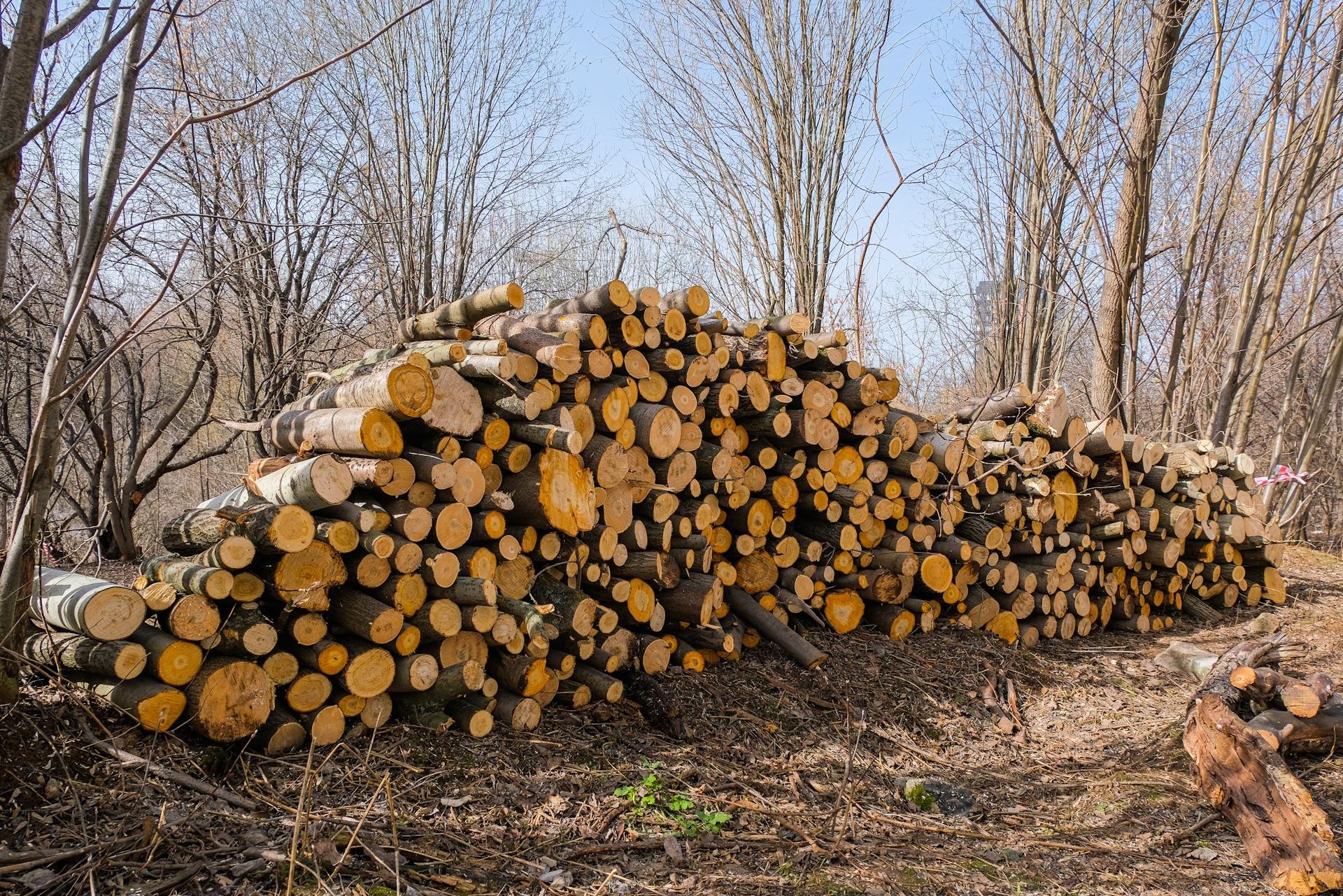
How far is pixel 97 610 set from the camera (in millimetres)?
2801

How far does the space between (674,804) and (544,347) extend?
2142 millimetres

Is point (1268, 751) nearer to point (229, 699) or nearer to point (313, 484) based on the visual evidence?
point (313, 484)

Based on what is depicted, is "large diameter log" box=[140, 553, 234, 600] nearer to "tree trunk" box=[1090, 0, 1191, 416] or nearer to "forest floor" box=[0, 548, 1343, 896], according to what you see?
"forest floor" box=[0, 548, 1343, 896]

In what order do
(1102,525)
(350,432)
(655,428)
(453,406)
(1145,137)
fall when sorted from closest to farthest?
(350,432), (453,406), (1145,137), (655,428), (1102,525)

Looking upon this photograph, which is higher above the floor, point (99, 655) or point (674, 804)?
point (99, 655)

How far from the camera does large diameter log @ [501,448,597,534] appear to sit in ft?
12.4

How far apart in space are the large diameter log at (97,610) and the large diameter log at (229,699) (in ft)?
0.99

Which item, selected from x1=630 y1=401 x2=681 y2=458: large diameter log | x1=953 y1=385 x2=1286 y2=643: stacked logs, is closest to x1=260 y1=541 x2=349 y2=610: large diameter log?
x1=630 y1=401 x2=681 y2=458: large diameter log

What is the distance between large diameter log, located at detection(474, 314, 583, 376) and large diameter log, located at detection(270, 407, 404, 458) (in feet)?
2.48

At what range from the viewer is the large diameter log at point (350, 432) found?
336cm

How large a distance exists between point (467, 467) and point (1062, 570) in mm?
4356

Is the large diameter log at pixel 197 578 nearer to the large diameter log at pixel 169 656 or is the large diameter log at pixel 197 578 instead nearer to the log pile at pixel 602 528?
the log pile at pixel 602 528

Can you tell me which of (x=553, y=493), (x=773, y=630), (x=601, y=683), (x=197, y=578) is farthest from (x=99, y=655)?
(x=773, y=630)

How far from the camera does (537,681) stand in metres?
3.67
